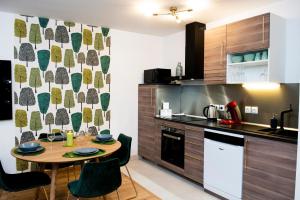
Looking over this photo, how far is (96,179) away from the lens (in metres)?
2.00

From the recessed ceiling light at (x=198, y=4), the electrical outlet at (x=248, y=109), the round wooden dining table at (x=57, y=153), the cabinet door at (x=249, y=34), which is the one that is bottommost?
the round wooden dining table at (x=57, y=153)

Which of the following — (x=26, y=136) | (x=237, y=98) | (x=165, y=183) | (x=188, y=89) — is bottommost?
(x=165, y=183)

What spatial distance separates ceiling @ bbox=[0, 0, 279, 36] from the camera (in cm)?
292

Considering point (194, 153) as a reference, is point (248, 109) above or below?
above

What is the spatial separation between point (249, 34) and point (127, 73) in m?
2.37

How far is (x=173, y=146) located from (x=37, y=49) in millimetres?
2701

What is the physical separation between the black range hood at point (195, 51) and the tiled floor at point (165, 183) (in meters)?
1.67

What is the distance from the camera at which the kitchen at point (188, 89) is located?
2676mm

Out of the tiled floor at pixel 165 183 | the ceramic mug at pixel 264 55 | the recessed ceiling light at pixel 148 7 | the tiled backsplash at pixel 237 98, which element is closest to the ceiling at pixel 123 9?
the recessed ceiling light at pixel 148 7

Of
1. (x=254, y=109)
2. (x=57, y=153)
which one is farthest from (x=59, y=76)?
(x=254, y=109)

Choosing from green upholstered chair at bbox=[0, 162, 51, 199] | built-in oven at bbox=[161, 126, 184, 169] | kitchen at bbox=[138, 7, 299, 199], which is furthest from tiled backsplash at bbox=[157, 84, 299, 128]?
green upholstered chair at bbox=[0, 162, 51, 199]

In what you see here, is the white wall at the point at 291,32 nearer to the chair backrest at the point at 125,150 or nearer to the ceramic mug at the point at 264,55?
the ceramic mug at the point at 264,55

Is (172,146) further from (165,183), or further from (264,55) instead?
(264,55)

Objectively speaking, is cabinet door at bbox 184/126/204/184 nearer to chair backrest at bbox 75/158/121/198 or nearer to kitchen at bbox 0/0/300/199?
kitchen at bbox 0/0/300/199
